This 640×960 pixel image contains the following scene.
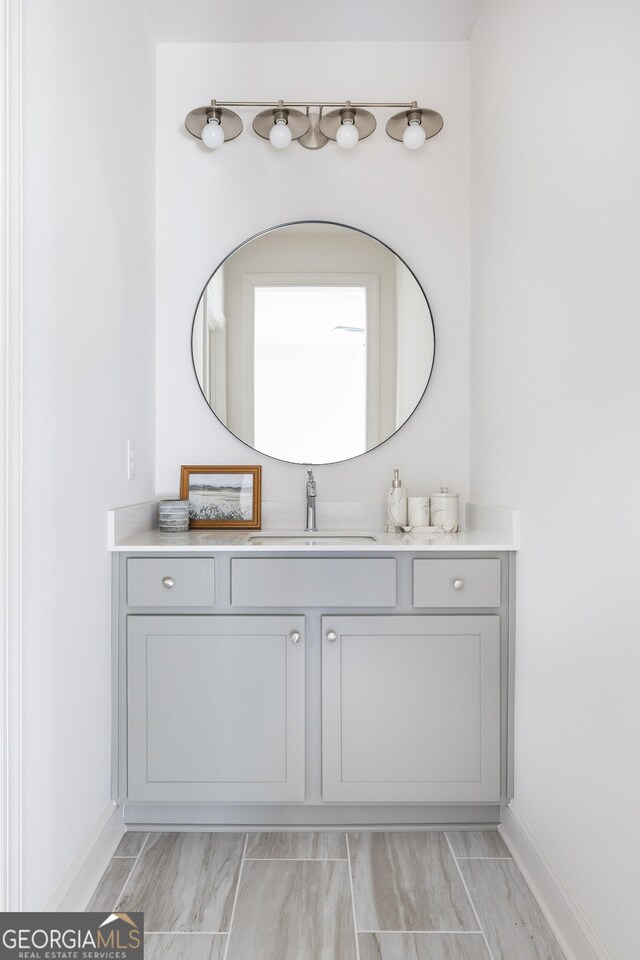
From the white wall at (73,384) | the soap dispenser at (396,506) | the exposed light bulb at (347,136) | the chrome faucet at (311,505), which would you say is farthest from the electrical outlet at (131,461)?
the exposed light bulb at (347,136)

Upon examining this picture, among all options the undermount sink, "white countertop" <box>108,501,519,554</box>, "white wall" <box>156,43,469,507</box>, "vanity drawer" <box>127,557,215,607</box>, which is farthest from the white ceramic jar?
"vanity drawer" <box>127,557,215,607</box>

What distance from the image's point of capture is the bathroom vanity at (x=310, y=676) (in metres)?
1.97

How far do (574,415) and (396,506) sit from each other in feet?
3.18

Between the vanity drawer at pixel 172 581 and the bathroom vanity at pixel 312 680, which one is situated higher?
the vanity drawer at pixel 172 581

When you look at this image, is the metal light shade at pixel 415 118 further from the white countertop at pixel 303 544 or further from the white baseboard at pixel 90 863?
the white baseboard at pixel 90 863

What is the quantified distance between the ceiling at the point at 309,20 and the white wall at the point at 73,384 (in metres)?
0.24

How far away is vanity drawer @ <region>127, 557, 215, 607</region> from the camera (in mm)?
1974

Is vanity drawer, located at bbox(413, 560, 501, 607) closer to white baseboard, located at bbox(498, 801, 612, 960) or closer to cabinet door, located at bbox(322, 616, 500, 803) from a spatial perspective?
cabinet door, located at bbox(322, 616, 500, 803)

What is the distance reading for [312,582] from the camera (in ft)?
6.49

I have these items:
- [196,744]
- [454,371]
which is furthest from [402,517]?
[196,744]

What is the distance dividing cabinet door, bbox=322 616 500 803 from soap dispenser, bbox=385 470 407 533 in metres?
0.50

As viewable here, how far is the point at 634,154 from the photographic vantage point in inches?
48.3

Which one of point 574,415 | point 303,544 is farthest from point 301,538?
point 574,415

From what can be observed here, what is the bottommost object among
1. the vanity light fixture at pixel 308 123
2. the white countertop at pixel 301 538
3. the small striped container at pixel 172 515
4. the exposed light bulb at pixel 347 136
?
the white countertop at pixel 301 538
